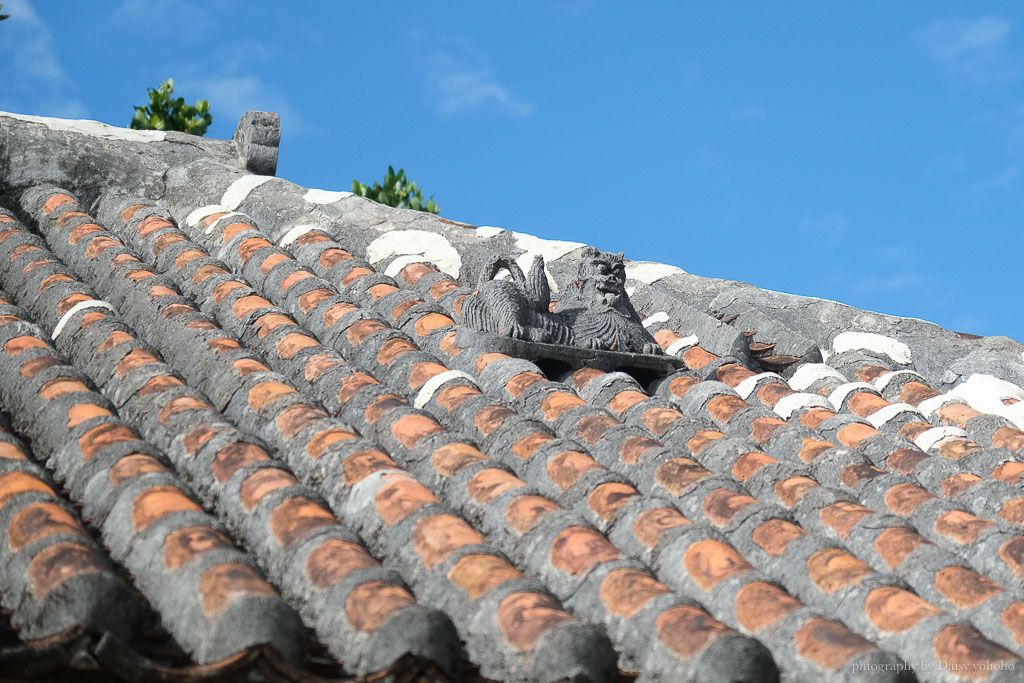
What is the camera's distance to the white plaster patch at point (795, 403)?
582 centimetres

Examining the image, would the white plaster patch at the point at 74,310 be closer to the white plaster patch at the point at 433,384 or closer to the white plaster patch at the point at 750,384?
the white plaster patch at the point at 433,384

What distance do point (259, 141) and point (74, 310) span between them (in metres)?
3.36

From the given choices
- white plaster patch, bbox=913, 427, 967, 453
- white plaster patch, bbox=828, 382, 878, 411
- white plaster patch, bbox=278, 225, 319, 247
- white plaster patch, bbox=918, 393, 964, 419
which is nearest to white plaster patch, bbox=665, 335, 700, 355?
white plaster patch, bbox=828, 382, 878, 411

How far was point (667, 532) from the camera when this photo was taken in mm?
3857

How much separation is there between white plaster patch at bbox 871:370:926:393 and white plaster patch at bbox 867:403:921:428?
0.63 meters

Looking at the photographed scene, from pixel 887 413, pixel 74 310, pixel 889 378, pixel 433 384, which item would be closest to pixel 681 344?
pixel 889 378

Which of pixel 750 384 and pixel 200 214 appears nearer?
pixel 750 384

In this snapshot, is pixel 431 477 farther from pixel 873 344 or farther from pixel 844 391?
pixel 873 344

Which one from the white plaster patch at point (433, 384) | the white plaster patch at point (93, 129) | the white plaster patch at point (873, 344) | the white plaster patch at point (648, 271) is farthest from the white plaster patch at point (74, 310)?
the white plaster patch at point (873, 344)

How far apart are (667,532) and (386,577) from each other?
1033mm

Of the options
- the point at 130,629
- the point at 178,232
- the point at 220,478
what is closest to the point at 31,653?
the point at 130,629

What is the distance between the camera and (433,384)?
16.7 ft

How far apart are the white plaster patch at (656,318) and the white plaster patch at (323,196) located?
2289 mm

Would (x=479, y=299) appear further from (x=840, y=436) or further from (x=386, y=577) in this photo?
(x=386, y=577)
